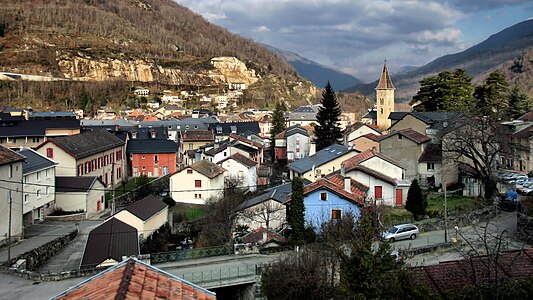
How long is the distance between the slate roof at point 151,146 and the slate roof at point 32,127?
28.9 feet

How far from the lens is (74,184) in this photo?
38.3 meters

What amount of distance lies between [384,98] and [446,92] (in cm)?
1733

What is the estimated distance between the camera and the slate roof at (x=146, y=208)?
30.5 meters

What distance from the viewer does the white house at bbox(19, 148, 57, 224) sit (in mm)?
32094

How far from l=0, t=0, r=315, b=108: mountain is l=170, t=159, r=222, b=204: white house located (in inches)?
3235

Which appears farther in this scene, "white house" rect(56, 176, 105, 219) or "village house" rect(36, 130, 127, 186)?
"village house" rect(36, 130, 127, 186)

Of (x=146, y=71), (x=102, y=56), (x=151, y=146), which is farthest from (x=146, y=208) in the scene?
(x=102, y=56)

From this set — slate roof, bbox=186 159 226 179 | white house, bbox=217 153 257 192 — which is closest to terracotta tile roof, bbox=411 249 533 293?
slate roof, bbox=186 159 226 179

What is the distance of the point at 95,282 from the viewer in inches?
380

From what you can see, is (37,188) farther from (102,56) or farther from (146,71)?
(146,71)

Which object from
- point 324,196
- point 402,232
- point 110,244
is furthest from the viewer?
point 324,196

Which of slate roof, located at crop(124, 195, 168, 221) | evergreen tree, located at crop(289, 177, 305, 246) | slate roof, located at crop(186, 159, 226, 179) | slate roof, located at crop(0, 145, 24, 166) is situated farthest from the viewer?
slate roof, located at crop(186, 159, 226, 179)

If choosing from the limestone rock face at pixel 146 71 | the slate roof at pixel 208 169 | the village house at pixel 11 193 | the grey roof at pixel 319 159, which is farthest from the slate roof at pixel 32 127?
the limestone rock face at pixel 146 71

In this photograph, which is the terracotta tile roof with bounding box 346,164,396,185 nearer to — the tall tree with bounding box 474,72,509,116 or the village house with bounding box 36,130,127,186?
the village house with bounding box 36,130,127,186
